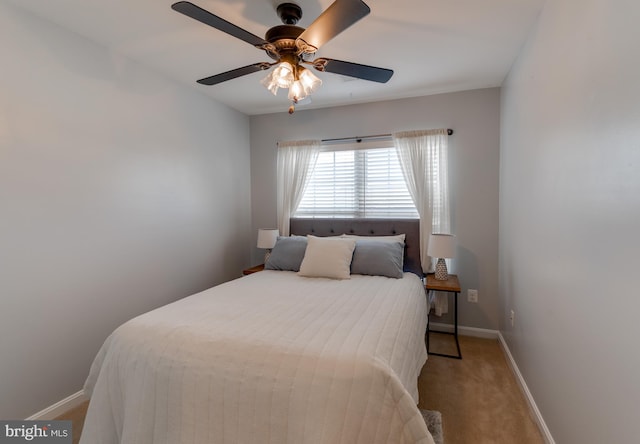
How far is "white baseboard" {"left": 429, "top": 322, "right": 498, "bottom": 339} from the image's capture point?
3.07 m

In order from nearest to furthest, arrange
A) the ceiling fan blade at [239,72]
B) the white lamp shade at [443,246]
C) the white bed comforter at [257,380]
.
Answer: the white bed comforter at [257,380] < the ceiling fan blade at [239,72] < the white lamp shade at [443,246]

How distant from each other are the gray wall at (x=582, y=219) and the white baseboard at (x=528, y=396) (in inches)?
2.5

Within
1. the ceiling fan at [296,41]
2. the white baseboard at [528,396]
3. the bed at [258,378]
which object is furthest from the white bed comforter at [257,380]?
the ceiling fan at [296,41]

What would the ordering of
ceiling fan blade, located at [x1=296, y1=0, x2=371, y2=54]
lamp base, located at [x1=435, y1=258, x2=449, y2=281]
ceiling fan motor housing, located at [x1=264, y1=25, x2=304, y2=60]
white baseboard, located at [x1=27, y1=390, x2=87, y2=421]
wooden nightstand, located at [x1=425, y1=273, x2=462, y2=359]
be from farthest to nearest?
lamp base, located at [x1=435, y1=258, x2=449, y2=281] < wooden nightstand, located at [x1=425, y1=273, x2=462, y2=359] < white baseboard, located at [x1=27, y1=390, x2=87, y2=421] < ceiling fan motor housing, located at [x1=264, y1=25, x2=304, y2=60] < ceiling fan blade, located at [x1=296, y1=0, x2=371, y2=54]

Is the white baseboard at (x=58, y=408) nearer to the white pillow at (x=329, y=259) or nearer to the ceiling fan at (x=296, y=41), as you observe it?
the white pillow at (x=329, y=259)

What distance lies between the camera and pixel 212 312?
5.70 ft

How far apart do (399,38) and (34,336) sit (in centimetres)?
312

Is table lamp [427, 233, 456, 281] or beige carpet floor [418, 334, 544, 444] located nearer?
beige carpet floor [418, 334, 544, 444]

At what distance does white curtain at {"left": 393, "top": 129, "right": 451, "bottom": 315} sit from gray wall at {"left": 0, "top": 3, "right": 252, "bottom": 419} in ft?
7.57

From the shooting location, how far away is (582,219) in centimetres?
131

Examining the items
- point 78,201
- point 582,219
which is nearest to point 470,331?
point 582,219

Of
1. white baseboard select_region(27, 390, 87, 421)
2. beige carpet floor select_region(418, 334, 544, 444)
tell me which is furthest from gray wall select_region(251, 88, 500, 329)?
white baseboard select_region(27, 390, 87, 421)

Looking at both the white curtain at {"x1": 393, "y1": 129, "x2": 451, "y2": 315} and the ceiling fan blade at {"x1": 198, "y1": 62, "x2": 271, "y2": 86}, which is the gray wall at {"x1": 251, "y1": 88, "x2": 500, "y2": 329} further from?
the ceiling fan blade at {"x1": 198, "y1": 62, "x2": 271, "y2": 86}

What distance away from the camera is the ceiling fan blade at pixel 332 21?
4.14 ft
